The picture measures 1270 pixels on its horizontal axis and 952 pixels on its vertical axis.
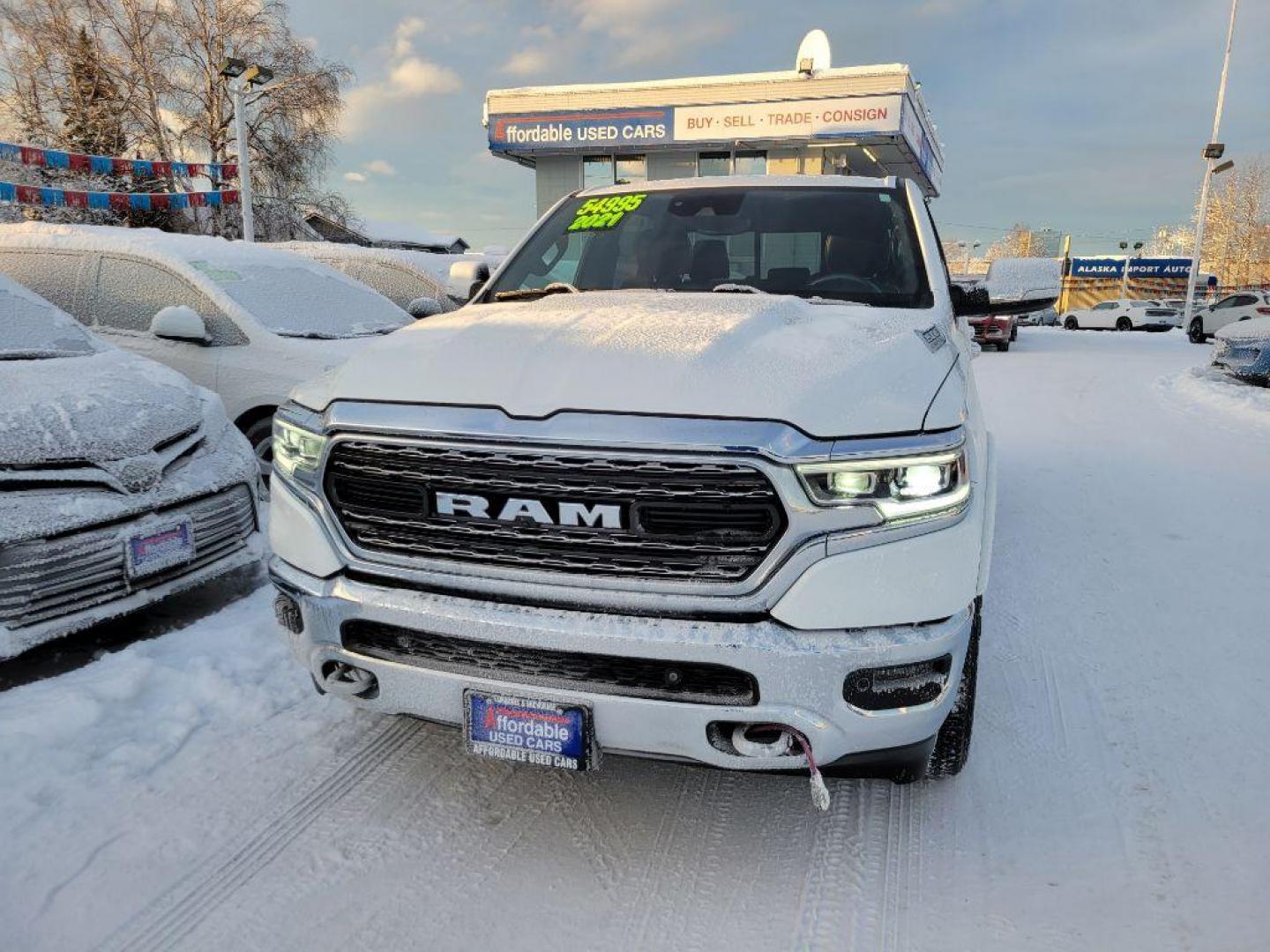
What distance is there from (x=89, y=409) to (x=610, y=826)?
283cm

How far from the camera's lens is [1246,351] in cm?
1191

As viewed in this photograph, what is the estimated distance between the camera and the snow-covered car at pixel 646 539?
1.93 meters

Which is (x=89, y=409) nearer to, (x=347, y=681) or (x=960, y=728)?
(x=347, y=681)

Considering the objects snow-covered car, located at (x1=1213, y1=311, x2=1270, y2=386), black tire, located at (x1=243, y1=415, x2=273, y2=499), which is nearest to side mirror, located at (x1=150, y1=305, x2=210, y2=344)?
black tire, located at (x1=243, y1=415, x2=273, y2=499)

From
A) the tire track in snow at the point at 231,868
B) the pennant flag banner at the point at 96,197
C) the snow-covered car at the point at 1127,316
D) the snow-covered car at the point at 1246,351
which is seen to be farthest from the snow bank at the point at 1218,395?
the snow-covered car at the point at 1127,316

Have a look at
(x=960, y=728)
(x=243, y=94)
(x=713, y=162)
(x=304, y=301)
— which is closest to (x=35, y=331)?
(x=304, y=301)

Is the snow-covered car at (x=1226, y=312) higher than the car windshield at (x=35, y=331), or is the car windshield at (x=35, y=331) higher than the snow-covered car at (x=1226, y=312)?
the snow-covered car at (x=1226, y=312)

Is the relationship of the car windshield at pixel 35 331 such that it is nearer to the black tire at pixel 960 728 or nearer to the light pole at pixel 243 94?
Result: the black tire at pixel 960 728

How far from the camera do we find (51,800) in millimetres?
2543

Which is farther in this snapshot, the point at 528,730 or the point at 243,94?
the point at 243,94

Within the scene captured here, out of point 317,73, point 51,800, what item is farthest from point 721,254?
point 317,73

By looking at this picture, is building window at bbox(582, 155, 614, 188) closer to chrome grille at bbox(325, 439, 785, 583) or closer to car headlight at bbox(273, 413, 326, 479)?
car headlight at bbox(273, 413, 326, 479)

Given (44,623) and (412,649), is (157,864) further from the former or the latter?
(44,623)

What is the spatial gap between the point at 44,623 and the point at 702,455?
2738 mm
